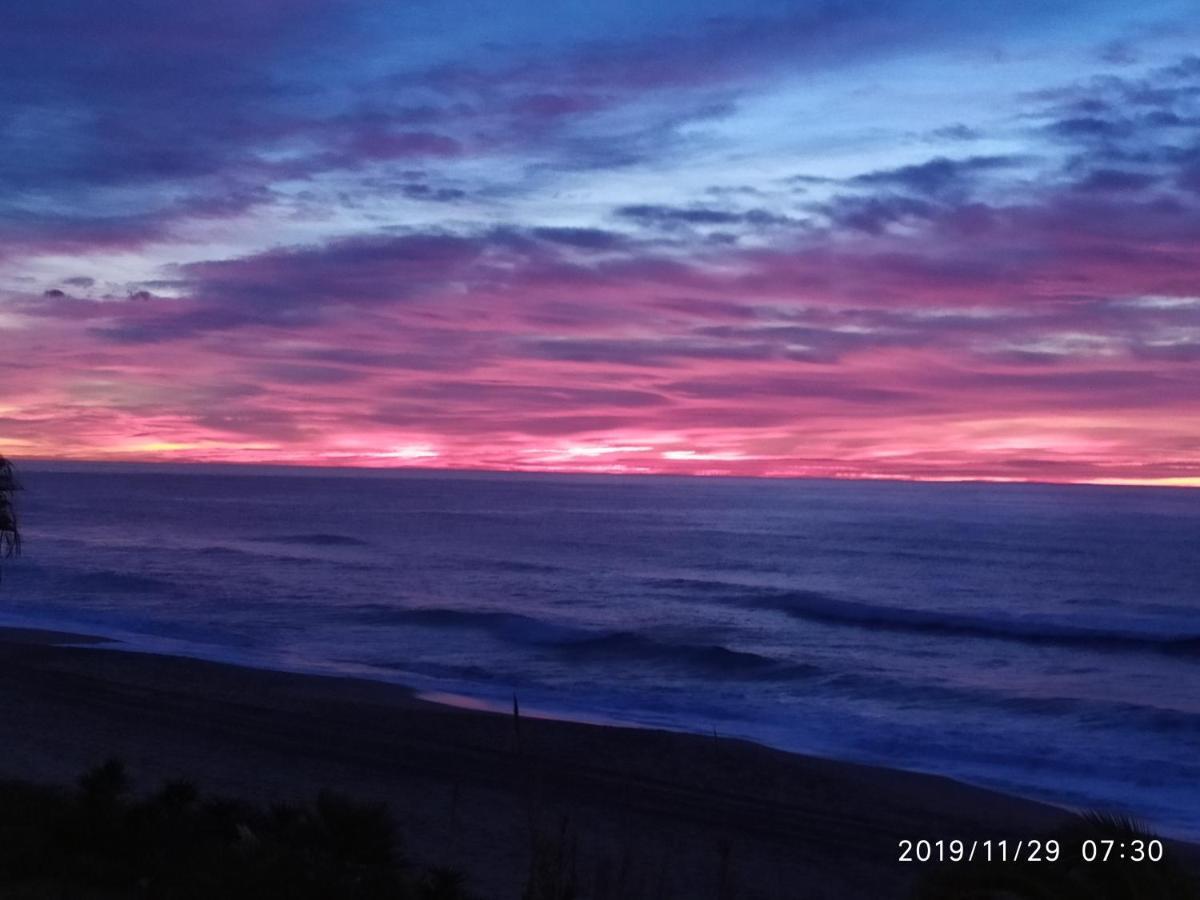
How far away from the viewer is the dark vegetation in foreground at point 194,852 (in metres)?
8.80

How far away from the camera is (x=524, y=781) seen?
1766 centimetres

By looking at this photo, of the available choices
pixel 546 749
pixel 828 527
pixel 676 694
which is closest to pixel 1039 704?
pixel 676 694

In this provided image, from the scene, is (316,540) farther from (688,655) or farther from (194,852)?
(194,852)

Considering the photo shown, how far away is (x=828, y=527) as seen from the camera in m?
97.9

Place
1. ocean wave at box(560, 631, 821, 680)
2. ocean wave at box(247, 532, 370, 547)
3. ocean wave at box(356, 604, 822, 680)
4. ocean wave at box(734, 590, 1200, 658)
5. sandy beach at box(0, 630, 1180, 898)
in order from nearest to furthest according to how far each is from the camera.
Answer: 1. sandy beach at box(0, 630, 1180, 898)
2. ocean wave at box(560, 631, 821, 680)
3. ocean wave at box(356, 604, 822, 680)
4. ocean wave at box(734, 590, 1200, 658)
5. ocean wave at box(247, 532, 370, 547)

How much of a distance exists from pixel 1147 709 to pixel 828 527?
244 ft

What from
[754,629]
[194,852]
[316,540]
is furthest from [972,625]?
[316,540]

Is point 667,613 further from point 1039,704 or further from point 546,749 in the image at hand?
point 546,749

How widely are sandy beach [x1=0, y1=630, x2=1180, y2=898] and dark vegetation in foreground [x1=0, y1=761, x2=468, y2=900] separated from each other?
238 centimetres

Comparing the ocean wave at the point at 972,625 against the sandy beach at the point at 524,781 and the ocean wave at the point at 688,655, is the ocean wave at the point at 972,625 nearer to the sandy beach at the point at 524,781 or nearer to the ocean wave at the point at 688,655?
the ocean wave at the point at 688,655

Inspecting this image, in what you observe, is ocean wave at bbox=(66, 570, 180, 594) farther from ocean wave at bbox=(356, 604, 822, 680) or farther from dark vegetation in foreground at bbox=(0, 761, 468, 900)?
dark vegetation in foreground at bbox=(0, 761, 468, 900)

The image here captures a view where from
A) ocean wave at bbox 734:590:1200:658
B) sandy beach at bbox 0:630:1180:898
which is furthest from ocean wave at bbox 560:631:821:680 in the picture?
ocean wave at bbox 734:590:1200:658

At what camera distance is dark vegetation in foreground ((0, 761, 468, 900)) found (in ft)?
28.9

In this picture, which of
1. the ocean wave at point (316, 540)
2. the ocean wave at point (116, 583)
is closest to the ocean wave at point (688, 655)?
the ocean wave at point (116, 583)
